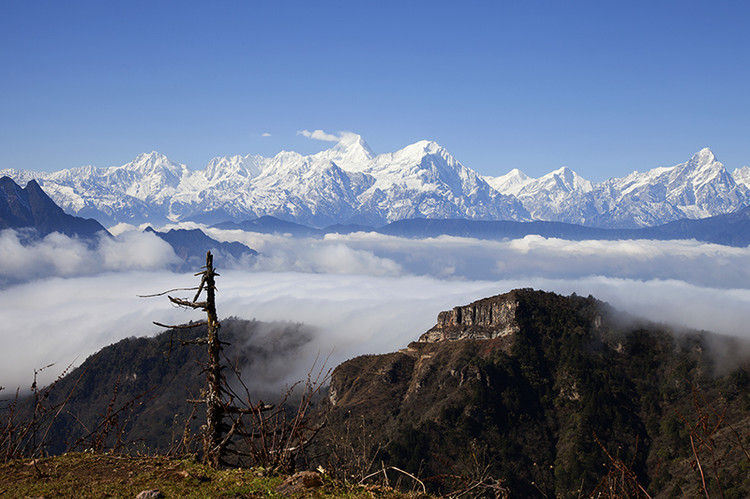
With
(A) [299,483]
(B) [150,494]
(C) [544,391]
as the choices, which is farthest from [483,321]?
(B) [150,494]

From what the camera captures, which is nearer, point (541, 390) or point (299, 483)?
point (299, 483)

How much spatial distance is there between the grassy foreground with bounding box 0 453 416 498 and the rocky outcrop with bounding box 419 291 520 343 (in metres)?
150

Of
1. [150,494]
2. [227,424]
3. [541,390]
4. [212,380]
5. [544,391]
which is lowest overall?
[544,391]

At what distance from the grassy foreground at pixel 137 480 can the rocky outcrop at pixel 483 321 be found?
493ft

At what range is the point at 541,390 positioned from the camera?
458 ft

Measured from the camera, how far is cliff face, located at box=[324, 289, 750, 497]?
109625 millimetres

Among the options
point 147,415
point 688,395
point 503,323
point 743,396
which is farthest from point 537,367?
point 147,415

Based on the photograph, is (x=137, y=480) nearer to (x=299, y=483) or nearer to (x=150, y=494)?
(x=150, y=494)

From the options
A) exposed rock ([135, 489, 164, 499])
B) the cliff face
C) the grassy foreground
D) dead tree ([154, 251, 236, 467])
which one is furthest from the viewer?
the cliff face

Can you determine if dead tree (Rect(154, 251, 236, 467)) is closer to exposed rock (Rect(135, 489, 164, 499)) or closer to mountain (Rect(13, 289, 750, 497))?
exposed rock (Rect(135, 489, 164, 499))

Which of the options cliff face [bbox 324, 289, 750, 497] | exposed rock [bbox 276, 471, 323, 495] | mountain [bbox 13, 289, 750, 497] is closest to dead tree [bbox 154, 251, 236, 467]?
exposed rock [bbox 276, 471, 323, 495]

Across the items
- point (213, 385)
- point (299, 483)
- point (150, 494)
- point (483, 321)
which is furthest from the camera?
point (483, 321)

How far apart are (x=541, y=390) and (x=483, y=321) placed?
2787cm

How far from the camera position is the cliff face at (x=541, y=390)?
10962cm
